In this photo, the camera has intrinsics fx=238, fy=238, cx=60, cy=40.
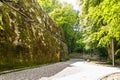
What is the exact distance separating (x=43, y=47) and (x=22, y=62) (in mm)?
6548

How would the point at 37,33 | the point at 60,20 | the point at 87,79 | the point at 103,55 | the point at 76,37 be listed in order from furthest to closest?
the point at 76,37 < the point at 60,20 < the point at 103,55 < the point at 37,33 < the point at 87,79

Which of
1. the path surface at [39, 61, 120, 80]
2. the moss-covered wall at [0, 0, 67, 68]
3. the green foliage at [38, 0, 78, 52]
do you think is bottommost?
the path surface at [39, 61, 120, 80]

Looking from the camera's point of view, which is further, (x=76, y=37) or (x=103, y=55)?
(x=76, y=37)

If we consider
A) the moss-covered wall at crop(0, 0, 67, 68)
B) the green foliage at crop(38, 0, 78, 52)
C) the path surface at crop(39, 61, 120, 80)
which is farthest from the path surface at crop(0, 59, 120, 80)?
the green foliage at crop(38, 0, 78, 52)

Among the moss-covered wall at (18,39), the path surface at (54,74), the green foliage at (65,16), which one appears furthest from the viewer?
the green foliage at (65,16)

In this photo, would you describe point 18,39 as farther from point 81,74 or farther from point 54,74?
point 81,74

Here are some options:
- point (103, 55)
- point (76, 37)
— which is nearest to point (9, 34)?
point (103, 55)

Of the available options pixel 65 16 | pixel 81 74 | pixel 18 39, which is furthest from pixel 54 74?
pixel 65 16

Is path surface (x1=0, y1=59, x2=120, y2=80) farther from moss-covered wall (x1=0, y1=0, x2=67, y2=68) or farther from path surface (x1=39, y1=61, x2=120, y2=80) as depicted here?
moss-covered wall (x1=0, y1=0, x2=67, y2=68)

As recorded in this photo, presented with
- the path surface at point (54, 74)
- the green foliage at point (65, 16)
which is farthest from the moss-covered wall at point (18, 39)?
the green foliage at point (65, 16)

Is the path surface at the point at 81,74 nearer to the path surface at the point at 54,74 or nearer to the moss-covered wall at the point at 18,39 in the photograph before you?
the path surface at the point at 54,74

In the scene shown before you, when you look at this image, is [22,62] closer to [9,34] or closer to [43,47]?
[9,34]

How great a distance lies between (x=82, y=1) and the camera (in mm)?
31688

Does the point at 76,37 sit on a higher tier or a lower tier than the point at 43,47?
higher
